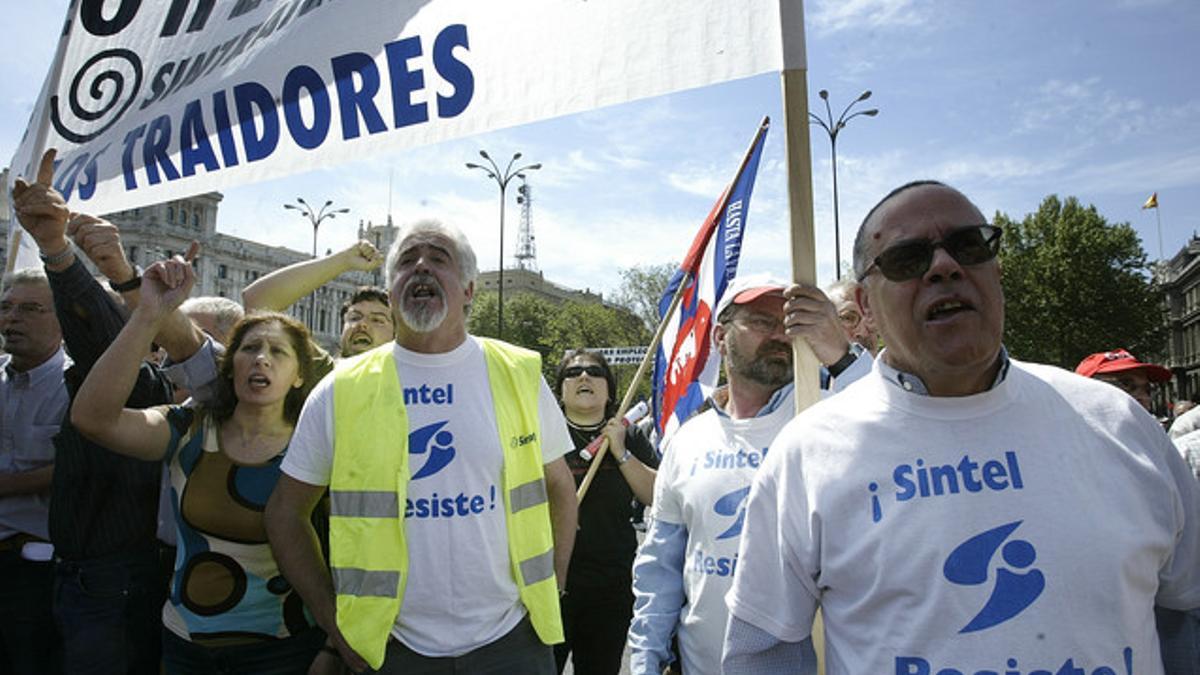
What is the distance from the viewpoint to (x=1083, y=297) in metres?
43.8

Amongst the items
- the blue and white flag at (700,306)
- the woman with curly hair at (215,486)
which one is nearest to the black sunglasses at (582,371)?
the blue and white flag at (700,306)

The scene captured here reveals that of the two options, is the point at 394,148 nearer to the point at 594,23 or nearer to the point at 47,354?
the point at 594,23

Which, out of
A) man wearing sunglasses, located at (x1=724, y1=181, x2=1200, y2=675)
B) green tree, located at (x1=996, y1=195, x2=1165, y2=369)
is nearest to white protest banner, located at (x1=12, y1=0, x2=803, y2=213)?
man wearing sunglasses, located at (x1=724, y1=181, x2=1200, y2=675)

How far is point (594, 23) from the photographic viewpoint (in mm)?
2619

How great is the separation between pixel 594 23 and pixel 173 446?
2101mm

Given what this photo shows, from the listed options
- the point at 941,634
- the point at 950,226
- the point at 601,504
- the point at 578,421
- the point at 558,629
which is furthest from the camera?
the point at 578,421

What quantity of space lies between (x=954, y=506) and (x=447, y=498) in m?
1.51

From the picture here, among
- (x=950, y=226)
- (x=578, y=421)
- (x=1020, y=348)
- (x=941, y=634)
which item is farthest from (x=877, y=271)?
(x=1020, y=348)

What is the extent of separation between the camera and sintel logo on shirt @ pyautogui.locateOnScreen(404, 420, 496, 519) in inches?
96.1

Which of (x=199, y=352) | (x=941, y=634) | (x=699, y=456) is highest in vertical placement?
(x=199, y=352)

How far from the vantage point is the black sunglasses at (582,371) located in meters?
4.79

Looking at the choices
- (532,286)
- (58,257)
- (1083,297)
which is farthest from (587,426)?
(532,286)

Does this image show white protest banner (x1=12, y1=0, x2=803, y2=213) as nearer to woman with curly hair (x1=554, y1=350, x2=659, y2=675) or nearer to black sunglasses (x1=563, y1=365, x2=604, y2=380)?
woman with curly hair (x1=554, y1=350, x2=659, y2=675)

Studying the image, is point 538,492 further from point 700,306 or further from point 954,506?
point 700,306
